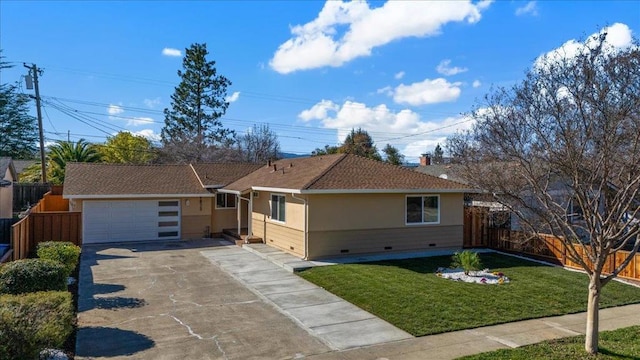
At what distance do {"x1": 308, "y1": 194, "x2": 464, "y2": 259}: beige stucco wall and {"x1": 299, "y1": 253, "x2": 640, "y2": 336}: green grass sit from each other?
1544 millimetres

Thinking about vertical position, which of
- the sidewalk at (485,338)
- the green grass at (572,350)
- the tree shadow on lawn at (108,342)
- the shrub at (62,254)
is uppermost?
the shrub at (62,254)

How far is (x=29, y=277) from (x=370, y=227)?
1042cm

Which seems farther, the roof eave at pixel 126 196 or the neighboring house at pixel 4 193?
the neighboring house at pixel 4 193

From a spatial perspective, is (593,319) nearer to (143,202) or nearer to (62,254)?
(62,254)

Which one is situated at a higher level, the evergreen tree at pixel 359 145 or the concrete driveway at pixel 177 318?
the evergreen tree at pixel 359 145

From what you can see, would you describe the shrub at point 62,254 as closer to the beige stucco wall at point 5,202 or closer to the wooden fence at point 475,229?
the beige stucco wall at point 5,202

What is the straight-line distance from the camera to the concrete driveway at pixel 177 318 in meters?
7.48

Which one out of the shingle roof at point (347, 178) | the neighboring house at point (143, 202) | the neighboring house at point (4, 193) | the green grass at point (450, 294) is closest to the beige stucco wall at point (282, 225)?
the shingle roof at point (347, 178)

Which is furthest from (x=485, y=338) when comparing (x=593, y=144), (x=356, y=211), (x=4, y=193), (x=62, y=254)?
(x=4, y=193)

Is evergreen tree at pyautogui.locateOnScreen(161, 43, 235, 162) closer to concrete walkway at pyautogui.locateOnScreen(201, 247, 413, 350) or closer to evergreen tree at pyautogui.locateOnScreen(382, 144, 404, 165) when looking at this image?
evergreen tree at pyautogui.locateOnScreen(382, 144, 404, 165)

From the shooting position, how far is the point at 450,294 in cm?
1079

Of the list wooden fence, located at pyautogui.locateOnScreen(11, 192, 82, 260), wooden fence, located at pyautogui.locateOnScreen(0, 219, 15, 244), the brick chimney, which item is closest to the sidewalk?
wooden fence, located at pyautogui.locateOnScreen(11, 192, 82, 260)

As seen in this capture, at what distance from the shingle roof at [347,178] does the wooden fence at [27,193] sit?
1630 centimetres

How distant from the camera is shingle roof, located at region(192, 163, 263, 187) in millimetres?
22675
